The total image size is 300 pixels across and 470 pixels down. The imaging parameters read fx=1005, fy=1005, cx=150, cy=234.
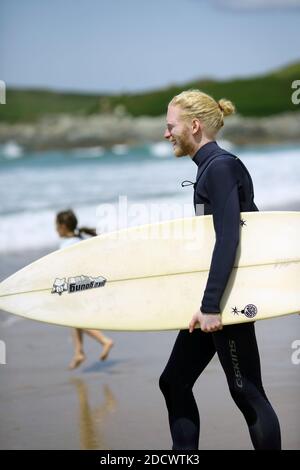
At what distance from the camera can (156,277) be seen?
10.8 feet

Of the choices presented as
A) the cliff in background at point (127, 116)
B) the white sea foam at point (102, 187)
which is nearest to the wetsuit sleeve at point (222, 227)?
the white sea foam at point (102, 187)

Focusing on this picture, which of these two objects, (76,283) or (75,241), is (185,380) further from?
(75,241)

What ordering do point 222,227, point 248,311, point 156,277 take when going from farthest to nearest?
point 156,277, point 248,311, point 222,227

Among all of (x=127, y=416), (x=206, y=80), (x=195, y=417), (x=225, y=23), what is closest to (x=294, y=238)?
(x=195, y=417)

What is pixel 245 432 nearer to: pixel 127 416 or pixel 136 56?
pixel 127 416

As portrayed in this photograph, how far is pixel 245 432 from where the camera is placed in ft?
12.6

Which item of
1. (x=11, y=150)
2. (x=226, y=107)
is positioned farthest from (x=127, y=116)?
(x=226, y=107)

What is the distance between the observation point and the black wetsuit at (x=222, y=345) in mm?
2934

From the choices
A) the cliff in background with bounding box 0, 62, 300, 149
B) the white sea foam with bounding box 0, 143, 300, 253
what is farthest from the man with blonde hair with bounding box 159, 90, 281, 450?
the cliff in background with bounding box 0, 62, 300, 149

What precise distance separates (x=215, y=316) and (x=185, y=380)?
0.30 meters

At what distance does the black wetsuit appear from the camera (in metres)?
2.93

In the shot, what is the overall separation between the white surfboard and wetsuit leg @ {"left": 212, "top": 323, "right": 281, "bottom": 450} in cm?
10

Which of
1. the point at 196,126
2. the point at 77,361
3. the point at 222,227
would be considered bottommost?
the point at 77,361

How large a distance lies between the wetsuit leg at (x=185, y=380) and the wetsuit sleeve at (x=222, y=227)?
215mm
